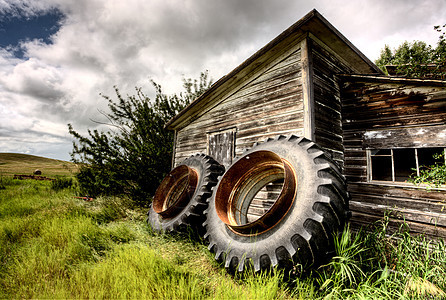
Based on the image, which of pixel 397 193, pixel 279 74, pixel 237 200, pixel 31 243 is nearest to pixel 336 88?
pixel 279 74

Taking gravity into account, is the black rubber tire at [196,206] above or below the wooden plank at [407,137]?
below

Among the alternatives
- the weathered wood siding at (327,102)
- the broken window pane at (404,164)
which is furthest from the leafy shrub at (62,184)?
the broken window pane at (404,164)

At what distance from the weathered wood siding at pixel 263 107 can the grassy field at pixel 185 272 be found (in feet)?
8.37

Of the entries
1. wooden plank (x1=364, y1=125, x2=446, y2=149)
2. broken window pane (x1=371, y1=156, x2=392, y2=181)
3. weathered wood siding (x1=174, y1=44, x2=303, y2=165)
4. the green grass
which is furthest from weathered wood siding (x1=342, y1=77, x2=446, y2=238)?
broken window pane (x1=371, y1=156, x2=392, y2=181)

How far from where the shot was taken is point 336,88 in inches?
190

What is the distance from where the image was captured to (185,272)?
2.46 m

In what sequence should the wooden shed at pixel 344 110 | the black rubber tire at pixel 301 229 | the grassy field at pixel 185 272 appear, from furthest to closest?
the wooden shed at pixel 344 110
the black rubber tire at pixel 301 229
the grassy field at pixel 185 272

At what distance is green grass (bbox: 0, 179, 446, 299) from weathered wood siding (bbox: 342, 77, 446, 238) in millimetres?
824

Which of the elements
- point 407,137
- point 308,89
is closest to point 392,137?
point 407,137

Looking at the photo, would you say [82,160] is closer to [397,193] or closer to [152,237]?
[152,237]

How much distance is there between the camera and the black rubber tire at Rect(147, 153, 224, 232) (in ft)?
Result: 12.8

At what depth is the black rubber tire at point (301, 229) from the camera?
2226 mm

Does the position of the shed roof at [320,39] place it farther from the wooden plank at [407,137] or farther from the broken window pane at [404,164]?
the broken window pane at [404,164]

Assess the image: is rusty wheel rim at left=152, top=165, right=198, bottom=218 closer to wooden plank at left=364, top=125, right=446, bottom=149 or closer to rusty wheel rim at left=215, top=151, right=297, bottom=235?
rusty wheel rim at left=215, top=151, right=297, bottom=235
